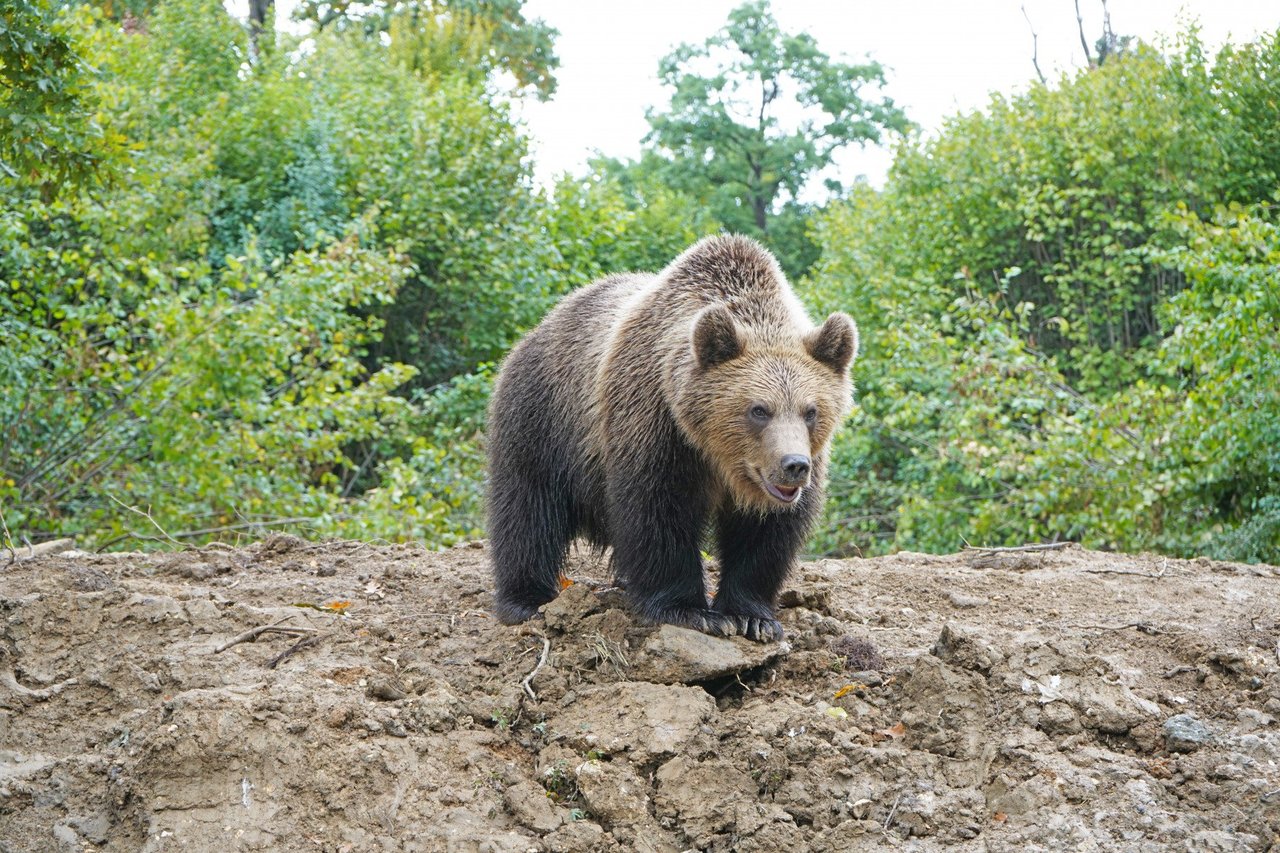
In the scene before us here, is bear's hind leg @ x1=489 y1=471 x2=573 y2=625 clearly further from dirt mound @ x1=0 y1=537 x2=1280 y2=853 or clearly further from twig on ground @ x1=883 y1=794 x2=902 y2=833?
twig on ground @ x1=883 y1=794 x2=902 y2=833

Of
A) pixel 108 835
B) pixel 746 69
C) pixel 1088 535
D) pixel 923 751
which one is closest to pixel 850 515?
pixel 1088 535

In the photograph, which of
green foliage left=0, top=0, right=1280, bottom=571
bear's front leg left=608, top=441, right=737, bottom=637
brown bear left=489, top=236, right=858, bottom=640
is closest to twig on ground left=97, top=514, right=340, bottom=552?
green foliage left=0, top=0, right=1280, bottom=571

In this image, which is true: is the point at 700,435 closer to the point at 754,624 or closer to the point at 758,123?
the point at 754,624

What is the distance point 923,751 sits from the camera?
483cm

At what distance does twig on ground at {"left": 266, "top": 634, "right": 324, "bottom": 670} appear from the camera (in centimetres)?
529

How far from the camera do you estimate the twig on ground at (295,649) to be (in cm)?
529

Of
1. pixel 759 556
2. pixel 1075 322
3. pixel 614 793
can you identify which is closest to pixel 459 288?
pixel 1075 322

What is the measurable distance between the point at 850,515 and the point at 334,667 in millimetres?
12812

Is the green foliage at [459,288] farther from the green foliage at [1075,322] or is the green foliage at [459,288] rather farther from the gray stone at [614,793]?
the gray stone at [614,793]

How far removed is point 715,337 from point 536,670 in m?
1.50

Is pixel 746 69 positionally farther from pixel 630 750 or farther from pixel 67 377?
pixel 630 750

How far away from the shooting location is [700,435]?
18.0 ft

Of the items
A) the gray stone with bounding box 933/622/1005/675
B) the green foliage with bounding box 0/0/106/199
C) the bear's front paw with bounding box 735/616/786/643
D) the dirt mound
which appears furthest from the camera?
the green foliage with bounding box 0/0/106/199

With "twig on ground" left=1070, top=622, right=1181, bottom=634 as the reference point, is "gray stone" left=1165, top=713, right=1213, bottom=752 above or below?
below
